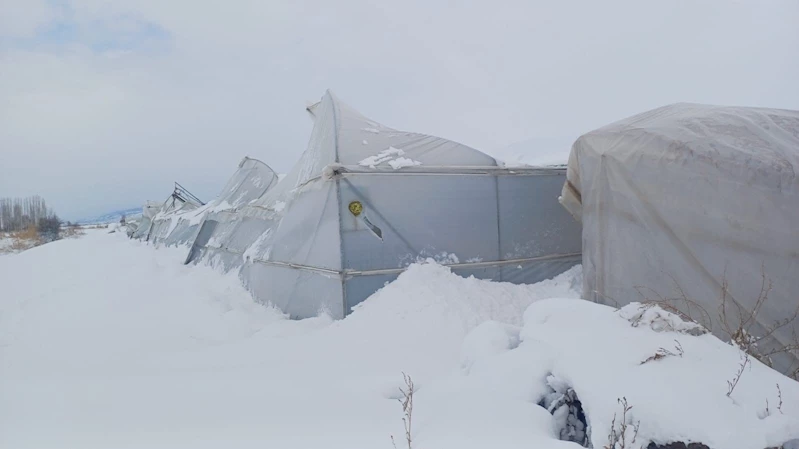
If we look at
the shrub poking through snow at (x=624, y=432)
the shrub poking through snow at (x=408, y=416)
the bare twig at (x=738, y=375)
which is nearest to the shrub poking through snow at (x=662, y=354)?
the bare twig at (x=738, y=375)

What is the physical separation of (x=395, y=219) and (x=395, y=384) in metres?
3.18

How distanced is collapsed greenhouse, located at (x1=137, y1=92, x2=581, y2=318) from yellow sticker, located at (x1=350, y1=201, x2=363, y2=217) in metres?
0.02

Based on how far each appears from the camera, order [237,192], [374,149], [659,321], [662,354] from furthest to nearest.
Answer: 1. [237,192]
2. [374,149]
3. [659,321]
4. [662,354]

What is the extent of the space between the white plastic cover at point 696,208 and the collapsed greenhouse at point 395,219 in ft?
5.47

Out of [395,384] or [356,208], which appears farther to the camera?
[356,208]

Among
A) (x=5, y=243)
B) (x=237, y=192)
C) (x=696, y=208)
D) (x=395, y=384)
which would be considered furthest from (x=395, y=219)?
(x=5, y=243)

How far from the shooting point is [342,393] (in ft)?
11.2

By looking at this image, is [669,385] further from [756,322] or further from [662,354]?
[756,322]

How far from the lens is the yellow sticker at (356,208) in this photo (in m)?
6.29

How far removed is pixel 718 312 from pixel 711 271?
0.38 meters

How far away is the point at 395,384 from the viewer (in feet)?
11.9

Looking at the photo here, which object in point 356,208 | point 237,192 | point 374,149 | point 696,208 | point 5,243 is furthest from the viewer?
point 5,243

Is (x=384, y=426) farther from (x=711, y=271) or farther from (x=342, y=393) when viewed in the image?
(x=711, y=271)

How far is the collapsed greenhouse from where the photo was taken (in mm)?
6320
